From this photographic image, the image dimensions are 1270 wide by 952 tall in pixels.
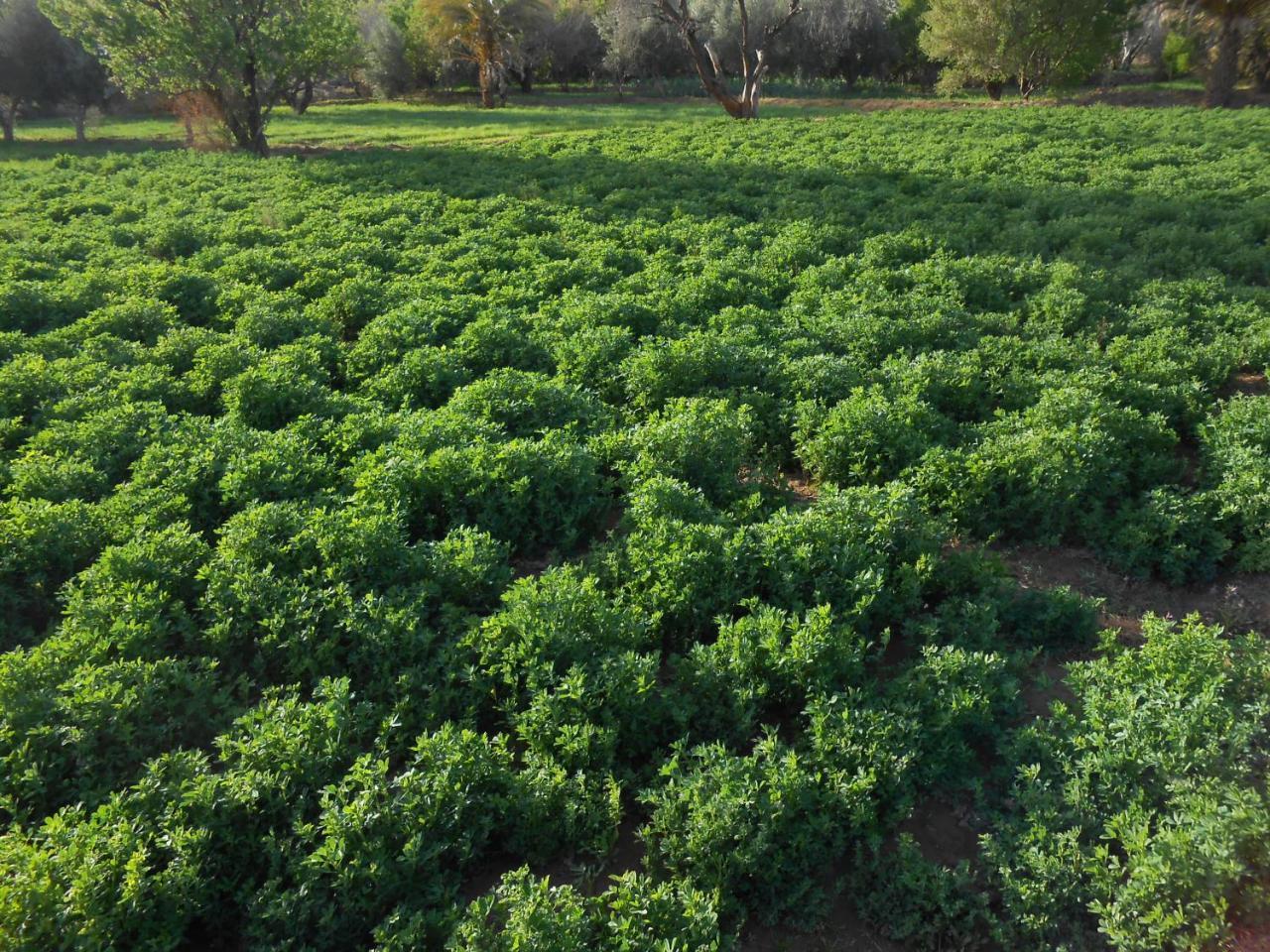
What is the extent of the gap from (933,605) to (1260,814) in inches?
105

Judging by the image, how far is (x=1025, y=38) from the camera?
1716 inches

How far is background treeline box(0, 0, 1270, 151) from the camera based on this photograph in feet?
97.4

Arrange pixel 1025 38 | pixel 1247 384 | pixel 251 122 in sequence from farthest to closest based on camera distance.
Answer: pixel 1025 38 → pixel 251 122 → pixel 1247 384

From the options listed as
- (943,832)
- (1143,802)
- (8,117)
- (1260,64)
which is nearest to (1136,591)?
(1143,802)

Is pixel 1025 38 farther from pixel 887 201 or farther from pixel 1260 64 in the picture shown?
pixel 887 201

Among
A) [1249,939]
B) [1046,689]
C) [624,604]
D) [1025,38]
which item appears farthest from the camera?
[1025,38]

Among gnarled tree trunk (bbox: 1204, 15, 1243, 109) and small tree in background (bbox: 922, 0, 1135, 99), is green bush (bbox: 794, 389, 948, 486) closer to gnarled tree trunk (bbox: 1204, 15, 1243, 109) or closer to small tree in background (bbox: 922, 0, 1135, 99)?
gnarled tree trunk (bbox: 1204, 15, 1243, 109)

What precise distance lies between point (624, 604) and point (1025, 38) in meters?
50.2

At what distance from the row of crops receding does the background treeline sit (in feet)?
72.1

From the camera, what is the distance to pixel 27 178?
23281mm

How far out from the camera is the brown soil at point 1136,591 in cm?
661

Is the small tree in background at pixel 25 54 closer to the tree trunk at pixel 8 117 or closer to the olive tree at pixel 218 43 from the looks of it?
the tree trunk at pixel 8 117

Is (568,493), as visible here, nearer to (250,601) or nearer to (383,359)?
(250,601)

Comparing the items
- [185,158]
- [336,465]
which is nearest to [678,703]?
[336,465]
